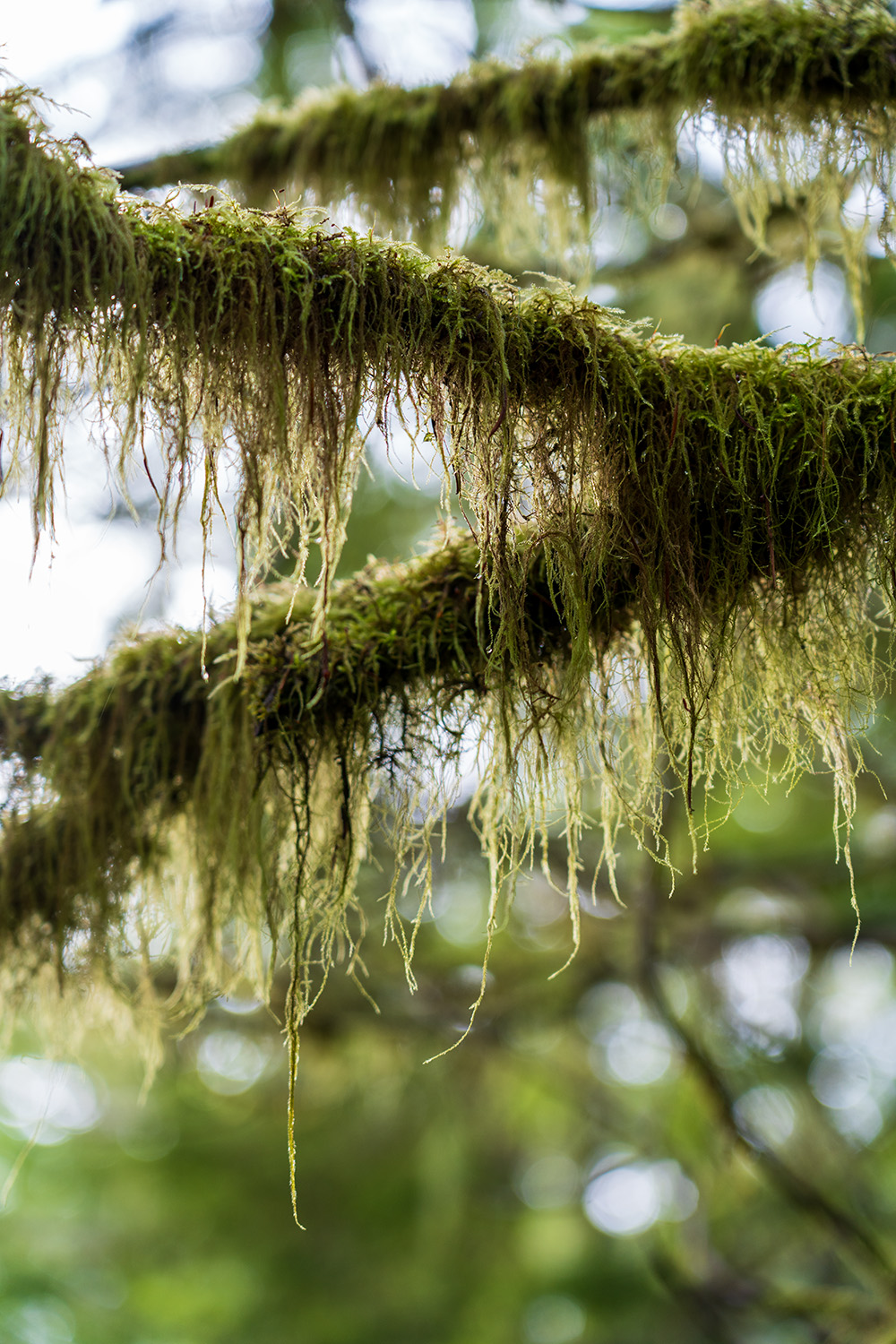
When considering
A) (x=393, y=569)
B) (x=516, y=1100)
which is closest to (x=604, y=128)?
(x=393, y=569)

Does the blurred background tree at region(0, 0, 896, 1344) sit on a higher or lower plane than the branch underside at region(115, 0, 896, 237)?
lower

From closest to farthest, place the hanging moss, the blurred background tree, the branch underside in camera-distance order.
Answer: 1. the hanging moss
2. the branch underside
3. the blurred background tree

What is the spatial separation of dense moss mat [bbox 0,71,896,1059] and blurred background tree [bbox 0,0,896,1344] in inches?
53.0

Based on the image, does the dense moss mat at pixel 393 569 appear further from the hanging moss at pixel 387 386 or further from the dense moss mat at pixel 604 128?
the dense moss mat at pixel 604 128

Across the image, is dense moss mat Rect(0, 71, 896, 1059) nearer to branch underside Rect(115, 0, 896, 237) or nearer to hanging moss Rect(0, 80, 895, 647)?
hanging moss Rect(0, 80, 895, 647)

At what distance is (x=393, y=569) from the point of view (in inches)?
72.1

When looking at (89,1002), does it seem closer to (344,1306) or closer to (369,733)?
(369,733)

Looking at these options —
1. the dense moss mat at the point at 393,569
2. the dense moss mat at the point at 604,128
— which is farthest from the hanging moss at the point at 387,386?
the dense moss mat at the point at 604,128

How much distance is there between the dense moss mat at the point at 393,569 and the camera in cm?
129

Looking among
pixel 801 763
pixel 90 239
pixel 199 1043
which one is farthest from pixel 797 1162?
pixel 90 239

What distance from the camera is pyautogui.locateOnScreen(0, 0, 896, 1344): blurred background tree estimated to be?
12.0 feet

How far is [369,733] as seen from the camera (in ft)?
5.66

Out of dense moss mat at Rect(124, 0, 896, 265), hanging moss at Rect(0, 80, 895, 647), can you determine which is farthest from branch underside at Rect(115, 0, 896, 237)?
hanging moss at Rect(0, 80, 895, 647)

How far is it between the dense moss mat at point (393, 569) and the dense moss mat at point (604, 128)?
0.86 metres
